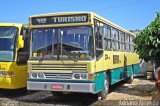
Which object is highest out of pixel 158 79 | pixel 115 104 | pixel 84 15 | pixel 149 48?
pixel 84 15

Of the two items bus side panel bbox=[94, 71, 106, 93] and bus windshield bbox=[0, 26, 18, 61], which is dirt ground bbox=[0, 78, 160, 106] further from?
bus windshield bbox=[0, 26, 18, 61]

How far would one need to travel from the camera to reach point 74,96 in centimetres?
1445

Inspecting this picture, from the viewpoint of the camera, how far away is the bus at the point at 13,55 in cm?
1370

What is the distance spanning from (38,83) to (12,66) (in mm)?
1885

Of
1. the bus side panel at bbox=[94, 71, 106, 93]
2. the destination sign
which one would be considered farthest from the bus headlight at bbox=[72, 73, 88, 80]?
the destination sign

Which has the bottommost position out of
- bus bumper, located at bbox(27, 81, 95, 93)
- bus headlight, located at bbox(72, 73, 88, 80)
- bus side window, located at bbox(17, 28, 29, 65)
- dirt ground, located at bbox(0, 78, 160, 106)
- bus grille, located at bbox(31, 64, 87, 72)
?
dirt ground, located at bbox(0, 78, 160, 106)

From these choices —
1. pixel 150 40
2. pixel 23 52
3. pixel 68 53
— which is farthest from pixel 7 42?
pixel 150 40

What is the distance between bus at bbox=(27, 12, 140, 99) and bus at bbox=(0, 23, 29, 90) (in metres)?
1.41

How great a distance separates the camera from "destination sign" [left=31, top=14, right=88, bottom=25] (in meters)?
12.0

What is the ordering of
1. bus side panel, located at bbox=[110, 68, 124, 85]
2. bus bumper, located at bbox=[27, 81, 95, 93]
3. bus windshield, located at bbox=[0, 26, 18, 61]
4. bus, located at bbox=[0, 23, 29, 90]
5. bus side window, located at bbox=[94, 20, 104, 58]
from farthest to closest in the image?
bus side panel, located at bbox=[110, 68, 124, 85] → bus windshield, located at bbox=[0, 26, 18, 61] → bus, located at bbox=[0, 23, 29, 90] → bus side window, located at bbox=[94, 20, 104, 58] → bus bumper, located at bbox=[27, 81, 95, 93]

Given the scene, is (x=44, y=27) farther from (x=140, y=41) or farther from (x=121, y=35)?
(x=121, y=35)

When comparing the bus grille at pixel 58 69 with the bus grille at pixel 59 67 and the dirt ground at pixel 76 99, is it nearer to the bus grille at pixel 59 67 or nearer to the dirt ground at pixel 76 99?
the bus grille at pixel 59 67

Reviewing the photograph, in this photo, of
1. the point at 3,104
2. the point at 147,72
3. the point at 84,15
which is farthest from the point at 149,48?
the point at 147,72

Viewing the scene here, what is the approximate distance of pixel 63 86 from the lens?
12.0 metres
